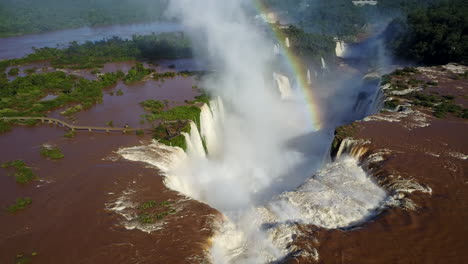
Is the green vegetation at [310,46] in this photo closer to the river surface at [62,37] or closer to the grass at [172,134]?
the grass at [172,134]

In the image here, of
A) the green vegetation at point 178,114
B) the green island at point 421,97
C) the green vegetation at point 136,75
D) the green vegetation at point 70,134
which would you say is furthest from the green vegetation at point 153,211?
the green vegetation at point 136,75

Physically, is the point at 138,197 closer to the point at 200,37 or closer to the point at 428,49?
the point at 200,37

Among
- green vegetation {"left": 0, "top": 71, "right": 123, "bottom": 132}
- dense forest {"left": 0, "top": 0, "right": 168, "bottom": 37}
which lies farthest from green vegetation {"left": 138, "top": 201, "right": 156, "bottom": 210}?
dense forest {"left": 0, "top": 0, "right": 168, "bottom": 37}

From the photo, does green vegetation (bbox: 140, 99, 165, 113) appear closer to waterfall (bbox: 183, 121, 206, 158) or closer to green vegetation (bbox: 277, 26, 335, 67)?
waterfall (bbox: 183, 121, 206, 158)

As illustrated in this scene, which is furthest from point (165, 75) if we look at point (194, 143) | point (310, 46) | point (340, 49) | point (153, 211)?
point (340, 49)

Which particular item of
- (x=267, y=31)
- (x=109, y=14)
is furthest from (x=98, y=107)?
(x=109, y=14)

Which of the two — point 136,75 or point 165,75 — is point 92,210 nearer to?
point 136,75
